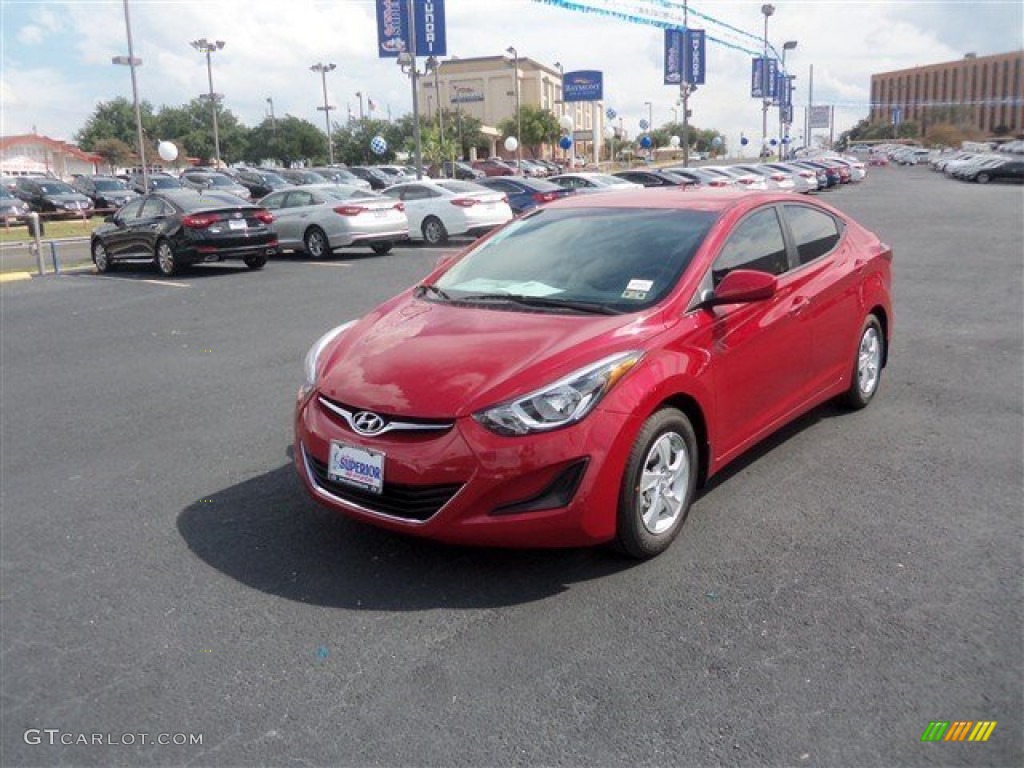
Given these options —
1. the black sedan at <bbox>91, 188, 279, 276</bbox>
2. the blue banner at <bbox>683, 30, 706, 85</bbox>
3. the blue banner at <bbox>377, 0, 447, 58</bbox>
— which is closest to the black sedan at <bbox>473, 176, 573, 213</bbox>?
the blue banner at <bbox>377, 0, 447, 58</bbox>

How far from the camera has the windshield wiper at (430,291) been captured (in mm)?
4827

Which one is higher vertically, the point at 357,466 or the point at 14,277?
the point at 357,466

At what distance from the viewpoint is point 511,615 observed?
355 cm

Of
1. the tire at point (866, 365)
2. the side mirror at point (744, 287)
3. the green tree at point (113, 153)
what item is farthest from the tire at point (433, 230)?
the green tree at point (113, 153)

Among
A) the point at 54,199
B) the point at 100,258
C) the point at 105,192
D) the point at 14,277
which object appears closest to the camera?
the point at 14,277

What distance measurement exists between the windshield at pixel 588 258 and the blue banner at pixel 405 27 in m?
23.7

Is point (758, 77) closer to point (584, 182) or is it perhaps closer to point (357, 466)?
point (584, 182)

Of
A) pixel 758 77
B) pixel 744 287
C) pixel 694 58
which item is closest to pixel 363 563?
pixel 744 287

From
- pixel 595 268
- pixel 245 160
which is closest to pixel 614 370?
pixel 595 268

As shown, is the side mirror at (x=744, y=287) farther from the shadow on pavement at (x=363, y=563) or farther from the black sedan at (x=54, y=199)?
the black sedan at (x=54, y=199)

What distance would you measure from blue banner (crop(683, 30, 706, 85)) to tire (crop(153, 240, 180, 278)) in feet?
123

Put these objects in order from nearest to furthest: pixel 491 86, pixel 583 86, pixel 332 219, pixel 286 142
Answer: pixel 332 219 → pixel 583 86 → pixel 286 142 → pixel 491 86

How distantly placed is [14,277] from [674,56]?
128 ft

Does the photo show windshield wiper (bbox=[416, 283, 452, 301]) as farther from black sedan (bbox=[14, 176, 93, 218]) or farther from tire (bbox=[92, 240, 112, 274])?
black sedan (bbox=[14, 176, 93, 218])
